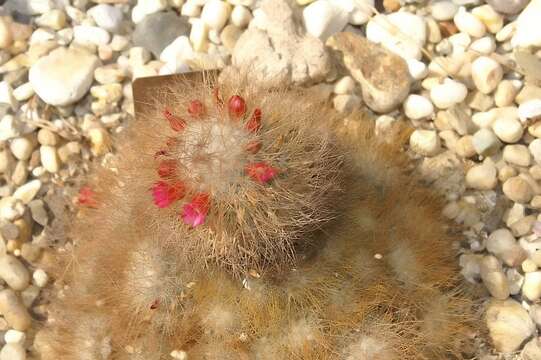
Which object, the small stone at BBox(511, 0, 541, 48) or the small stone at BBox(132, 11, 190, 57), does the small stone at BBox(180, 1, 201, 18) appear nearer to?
the small stone at BBox(132, 11, 190, 57)

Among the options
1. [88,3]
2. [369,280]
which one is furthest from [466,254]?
[88,3]

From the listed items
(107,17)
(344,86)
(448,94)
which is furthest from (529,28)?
(107,17)

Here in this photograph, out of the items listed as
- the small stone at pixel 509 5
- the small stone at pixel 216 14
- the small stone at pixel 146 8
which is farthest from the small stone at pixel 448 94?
the small stone at pixel 146 8

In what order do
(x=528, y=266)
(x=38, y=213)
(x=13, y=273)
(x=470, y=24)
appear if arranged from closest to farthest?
1. (x=528, y=266)
2. (x=13, y=273)
3. (x=38, y=213)
4. (x=470, y=24)

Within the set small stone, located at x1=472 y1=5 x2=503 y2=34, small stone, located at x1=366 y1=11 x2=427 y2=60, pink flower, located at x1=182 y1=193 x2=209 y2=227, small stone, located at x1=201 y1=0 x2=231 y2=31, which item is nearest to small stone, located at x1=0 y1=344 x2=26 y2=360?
pink flower, located at x1=182 y1=193 x2=209 y2=227

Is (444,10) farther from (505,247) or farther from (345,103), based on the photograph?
(505,247)

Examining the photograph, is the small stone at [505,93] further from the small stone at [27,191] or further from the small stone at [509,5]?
the small stone at [27,191]

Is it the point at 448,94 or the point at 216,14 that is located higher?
the point at 216,14
